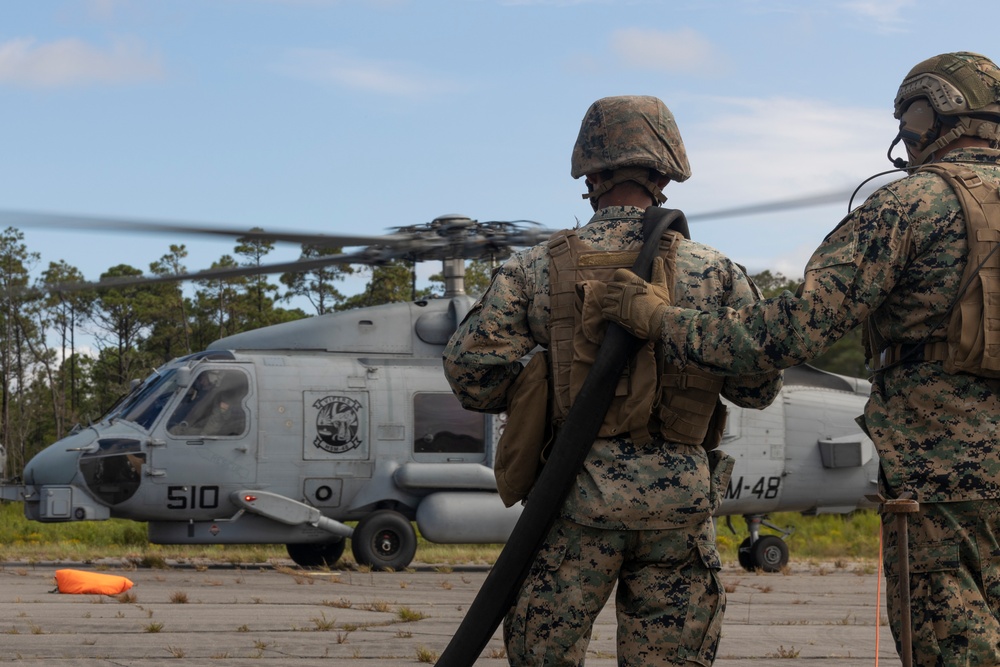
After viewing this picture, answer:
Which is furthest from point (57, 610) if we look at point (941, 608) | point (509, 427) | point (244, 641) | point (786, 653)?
point (941, 608)

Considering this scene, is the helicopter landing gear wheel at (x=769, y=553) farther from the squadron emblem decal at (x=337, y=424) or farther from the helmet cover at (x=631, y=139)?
the helmet cover at (x=631, y=139)

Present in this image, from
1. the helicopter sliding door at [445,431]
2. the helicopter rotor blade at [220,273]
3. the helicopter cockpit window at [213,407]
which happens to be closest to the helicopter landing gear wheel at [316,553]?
the helicopter sliding door at [445,431]

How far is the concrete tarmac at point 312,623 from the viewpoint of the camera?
626cm

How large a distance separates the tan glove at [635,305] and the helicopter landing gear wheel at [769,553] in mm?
10624

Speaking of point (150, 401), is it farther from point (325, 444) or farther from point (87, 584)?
point (87, 584)

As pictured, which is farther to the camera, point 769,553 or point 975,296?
point 769,553

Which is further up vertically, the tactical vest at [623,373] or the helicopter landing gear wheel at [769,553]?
the tactical vest at [623,373]

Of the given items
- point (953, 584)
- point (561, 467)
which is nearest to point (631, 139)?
point (561, 467)

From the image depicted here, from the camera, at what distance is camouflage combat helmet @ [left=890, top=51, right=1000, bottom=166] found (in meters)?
3.76

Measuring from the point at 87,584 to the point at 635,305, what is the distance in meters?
6.89

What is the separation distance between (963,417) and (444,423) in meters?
9.67

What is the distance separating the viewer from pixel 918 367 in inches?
143

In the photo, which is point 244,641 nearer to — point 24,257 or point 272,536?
point 272,536

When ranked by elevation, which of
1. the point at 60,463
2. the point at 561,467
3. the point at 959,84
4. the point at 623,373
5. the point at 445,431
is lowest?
the point at 60,463
